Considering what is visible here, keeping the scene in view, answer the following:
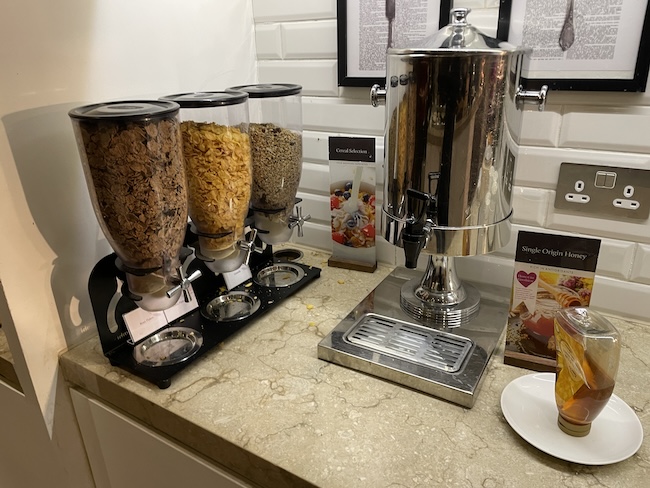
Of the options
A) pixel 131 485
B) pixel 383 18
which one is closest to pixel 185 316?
pixel 131 485

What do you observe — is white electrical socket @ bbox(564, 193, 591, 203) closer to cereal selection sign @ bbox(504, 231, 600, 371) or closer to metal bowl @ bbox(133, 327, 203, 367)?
cereal selection sign @ bbox(504, 231, 600, 371)

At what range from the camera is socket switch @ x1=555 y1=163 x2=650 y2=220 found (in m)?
0.84

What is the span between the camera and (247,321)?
916 millimetres

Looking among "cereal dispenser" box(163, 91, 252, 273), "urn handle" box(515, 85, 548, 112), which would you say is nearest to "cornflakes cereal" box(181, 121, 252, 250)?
"cereal dispenser" box(163, 91, 252, 273)

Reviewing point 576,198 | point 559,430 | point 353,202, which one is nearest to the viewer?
point 559,430

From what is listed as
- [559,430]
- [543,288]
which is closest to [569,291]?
[543,288]

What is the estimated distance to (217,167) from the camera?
31.6 inches

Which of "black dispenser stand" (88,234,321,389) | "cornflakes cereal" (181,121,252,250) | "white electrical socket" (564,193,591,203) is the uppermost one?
"cornflakes cereal" (181,121,252,250)

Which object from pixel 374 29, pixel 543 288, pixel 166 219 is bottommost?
pixel 543 288

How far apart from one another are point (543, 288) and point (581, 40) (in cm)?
41

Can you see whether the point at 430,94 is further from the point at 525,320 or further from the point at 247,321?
the point at 247,321

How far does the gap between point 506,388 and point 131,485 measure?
2.18ft

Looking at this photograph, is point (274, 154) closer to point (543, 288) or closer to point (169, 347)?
point (169, 347)

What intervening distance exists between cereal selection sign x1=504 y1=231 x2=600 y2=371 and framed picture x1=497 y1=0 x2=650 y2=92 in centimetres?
28
